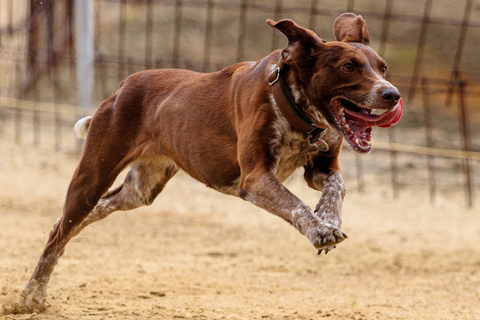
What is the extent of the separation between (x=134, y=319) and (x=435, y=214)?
561cm

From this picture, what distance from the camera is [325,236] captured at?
128 inches

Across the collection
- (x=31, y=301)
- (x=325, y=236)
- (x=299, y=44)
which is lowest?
(x=31, y=301)

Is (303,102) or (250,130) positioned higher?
(303,102)

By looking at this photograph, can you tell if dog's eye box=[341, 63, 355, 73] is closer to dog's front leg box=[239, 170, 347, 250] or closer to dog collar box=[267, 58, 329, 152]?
dog collar box=[267, 58, 329, 152]

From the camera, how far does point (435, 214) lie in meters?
8.81

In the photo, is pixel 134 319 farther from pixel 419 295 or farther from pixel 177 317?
pixel 419 295

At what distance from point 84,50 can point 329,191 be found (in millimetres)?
8021

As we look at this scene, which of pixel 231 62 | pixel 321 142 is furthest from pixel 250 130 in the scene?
pixel 231 62

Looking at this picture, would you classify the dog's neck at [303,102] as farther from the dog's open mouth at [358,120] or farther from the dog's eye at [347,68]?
the dog's eye at [347,68]

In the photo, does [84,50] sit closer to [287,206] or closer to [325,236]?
[287,206]

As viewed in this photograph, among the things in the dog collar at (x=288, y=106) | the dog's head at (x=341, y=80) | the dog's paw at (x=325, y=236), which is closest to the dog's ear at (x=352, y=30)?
the dog's head at (x=341, y=80)

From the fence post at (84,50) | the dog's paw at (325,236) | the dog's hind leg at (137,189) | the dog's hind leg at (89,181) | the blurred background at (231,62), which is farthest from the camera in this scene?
the fence post at (84,50)

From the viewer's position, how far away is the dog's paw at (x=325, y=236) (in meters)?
3.23

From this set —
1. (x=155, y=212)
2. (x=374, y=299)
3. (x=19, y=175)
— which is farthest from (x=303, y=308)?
(x=19, y=175)
